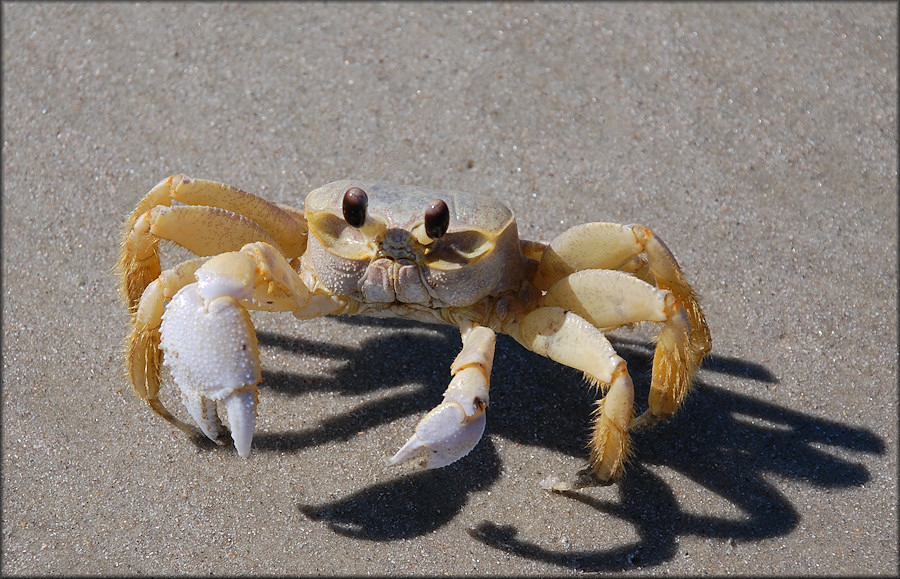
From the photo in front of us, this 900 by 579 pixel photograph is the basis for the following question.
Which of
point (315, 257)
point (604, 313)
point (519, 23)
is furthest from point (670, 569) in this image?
point (519, 23)

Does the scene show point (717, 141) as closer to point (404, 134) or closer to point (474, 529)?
point (404, 134)

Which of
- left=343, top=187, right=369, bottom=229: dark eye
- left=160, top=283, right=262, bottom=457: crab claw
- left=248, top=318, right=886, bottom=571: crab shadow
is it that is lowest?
left=248, top=318, right=886, bottom=571: crab shadow

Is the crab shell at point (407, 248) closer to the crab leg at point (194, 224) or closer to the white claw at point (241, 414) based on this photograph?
the crab leg at point (194, 224)

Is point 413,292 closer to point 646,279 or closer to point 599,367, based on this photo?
point 599,367

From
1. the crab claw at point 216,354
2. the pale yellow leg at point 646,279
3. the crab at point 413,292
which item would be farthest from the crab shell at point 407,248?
the crab claw at point 216,354

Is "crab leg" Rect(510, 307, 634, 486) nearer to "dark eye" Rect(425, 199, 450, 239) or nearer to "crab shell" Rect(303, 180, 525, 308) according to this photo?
"crab shell" Rect(303, 180, 525, 308)

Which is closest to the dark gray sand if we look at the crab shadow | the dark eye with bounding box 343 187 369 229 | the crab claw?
the crab shadow

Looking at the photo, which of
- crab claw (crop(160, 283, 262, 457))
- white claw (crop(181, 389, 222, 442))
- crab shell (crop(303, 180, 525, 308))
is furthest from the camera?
crab shell (crop(303, 180, 525, 308))
